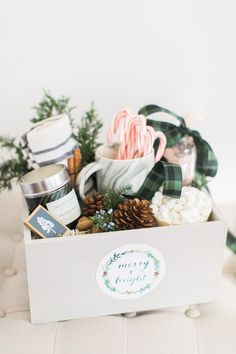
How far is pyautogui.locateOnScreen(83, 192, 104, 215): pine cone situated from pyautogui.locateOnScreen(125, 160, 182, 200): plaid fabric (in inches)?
2.1

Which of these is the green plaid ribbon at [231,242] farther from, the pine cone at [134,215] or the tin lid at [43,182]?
the tin lid at [43,182]

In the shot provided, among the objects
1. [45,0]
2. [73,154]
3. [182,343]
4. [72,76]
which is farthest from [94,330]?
[45,0]

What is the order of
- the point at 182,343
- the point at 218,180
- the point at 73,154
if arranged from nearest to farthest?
the point at 182,343, the point at 73,154, the point at 218,180

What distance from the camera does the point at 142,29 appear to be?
0.93 m

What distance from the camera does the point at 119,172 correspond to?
724 mm

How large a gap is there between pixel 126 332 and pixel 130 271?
0.09 metres

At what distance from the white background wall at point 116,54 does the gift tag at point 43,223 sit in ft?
1.26

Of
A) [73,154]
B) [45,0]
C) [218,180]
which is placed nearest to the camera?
[73,154]

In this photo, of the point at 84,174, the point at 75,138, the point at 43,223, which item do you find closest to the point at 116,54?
the point at 75,138

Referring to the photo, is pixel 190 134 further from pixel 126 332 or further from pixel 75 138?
pixel 126 332

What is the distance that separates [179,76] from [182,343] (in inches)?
22.5

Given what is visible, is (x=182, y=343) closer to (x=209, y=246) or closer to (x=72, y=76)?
(x=209, y=246)

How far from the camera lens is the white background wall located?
0.91 metres

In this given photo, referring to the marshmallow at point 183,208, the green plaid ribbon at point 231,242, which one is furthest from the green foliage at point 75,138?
the green plaid ribbon at point 231,242
